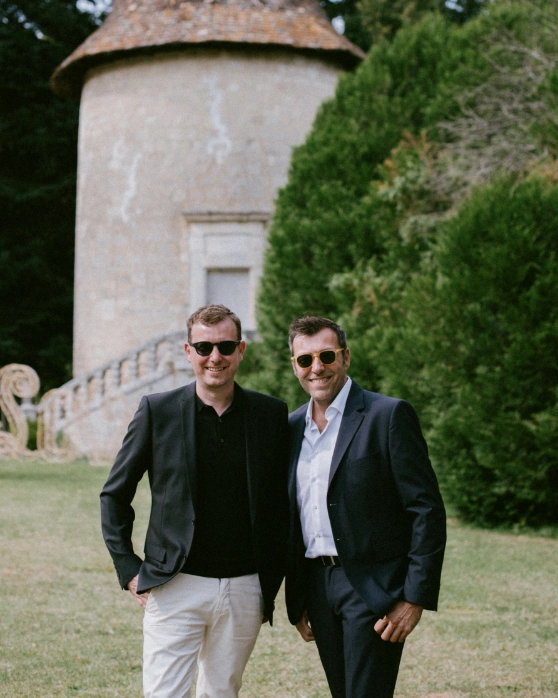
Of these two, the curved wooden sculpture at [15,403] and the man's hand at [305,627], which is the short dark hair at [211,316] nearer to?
the man's hand at [305,627]

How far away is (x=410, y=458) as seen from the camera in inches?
134

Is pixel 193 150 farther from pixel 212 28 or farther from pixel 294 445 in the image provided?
pixel 294 445

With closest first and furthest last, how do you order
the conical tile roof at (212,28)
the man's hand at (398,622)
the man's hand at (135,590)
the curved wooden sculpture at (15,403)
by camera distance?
the man's hand at (398,622) → the man's hand at (135,590) → the curved wooden sculpture at (15,403) → the conical tile roof at (212,28)

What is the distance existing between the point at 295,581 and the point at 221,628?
1.06 ft

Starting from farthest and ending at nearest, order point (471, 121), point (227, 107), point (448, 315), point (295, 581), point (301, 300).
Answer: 1. point (227, 107)
2. point (301, 300)
3. point (471, 121)
4. point (448, 315)
5. point (295, 581)

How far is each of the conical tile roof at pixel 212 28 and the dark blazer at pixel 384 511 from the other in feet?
57.0

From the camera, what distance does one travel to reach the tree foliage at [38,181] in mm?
27234

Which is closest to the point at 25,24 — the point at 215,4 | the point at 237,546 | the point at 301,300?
the point at 215,4

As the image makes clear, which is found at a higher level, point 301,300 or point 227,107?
point 227,107

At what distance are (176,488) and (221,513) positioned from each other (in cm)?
19

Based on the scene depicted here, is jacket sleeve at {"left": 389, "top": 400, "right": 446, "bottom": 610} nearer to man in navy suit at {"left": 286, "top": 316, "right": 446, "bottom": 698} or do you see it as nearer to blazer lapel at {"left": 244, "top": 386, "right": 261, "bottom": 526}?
man in navy suit at {"left": 286, "top": 316, "right": 446, "bottom": 698}

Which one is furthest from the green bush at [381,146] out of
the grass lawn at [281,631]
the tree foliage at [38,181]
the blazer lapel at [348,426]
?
the tree foliage at [38,181]

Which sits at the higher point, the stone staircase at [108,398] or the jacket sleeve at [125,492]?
the jacket sleeve at [125,492]

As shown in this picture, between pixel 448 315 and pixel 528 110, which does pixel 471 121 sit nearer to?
pixel 528 110
